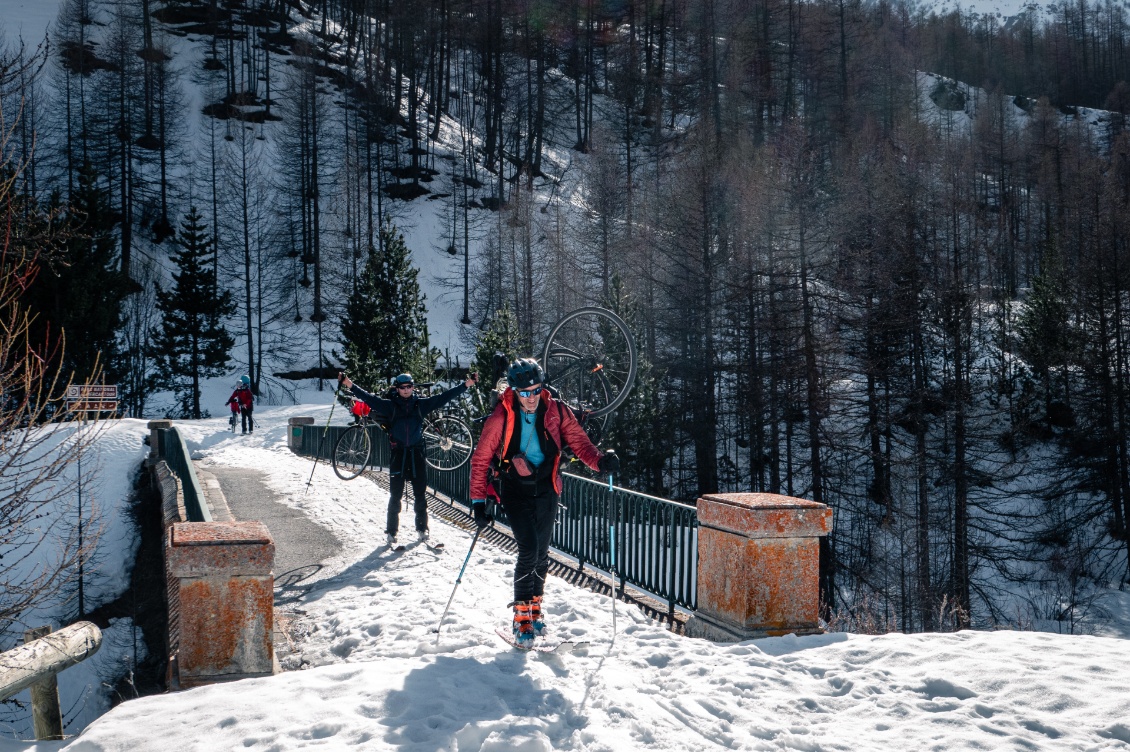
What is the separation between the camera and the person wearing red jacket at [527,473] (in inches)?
250

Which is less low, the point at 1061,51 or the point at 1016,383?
the point at 1061,51

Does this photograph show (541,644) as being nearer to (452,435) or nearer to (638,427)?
(452,435)

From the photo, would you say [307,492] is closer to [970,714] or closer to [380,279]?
[970,714]

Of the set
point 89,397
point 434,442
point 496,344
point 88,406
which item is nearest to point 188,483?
point 434,442

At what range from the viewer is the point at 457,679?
5352 mm

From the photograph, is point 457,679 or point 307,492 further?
point 307,492

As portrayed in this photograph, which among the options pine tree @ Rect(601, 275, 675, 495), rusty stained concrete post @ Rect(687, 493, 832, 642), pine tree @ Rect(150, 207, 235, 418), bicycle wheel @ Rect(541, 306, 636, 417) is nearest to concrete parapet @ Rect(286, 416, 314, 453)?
pine tree @ Rect(601, 275, 675, 495)

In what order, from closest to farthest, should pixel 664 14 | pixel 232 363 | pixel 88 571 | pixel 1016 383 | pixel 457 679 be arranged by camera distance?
1. pixel 457 679
2. pixel 88 571
3. pixel 1016 383
4. pixel 232 363
5. pixel 664 14

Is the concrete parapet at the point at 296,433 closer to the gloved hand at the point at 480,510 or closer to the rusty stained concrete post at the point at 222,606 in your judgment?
the gloved hand at the point at 480,510

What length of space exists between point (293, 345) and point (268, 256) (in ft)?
24.2

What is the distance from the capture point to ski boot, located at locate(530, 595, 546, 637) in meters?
6.41

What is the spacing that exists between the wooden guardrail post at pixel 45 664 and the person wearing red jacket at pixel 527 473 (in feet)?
9.56

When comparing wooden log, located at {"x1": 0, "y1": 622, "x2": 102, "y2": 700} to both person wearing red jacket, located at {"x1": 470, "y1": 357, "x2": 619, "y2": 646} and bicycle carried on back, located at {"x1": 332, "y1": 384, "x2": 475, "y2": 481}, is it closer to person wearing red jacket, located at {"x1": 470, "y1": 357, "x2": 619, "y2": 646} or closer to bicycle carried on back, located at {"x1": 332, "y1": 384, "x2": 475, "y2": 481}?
person wearing red jacket, located at {"x1": 470, "y1": 357, "x2": 619, "y2": 646}

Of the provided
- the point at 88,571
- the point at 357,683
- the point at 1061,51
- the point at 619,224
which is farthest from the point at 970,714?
the point at 1061,51
